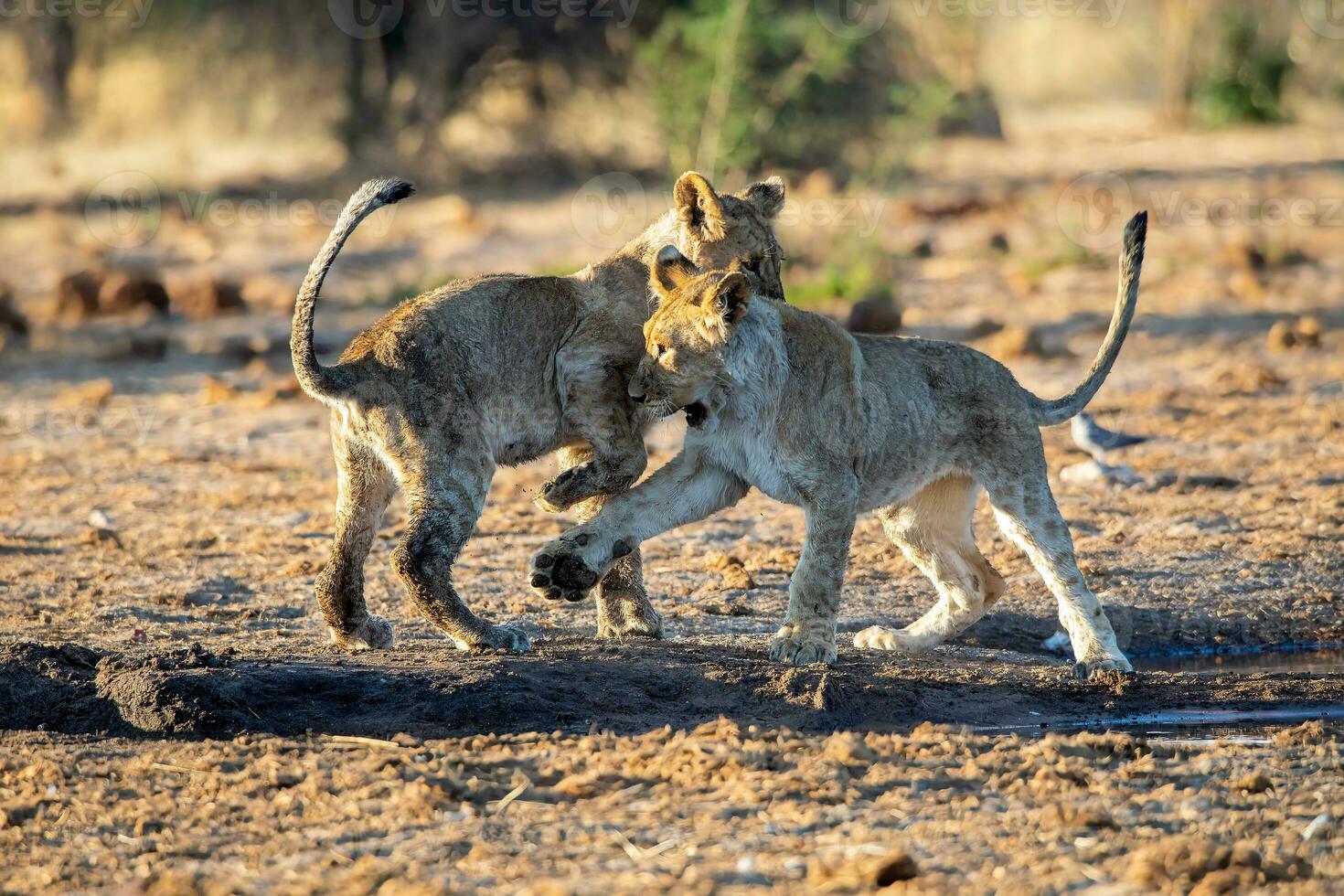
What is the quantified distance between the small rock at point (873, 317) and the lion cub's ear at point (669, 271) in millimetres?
6445

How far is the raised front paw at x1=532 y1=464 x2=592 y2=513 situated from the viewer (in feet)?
19.7

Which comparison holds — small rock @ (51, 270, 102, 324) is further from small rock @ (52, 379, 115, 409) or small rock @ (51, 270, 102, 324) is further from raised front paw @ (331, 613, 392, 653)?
raised front paw @ (331, 613, 392, 653)

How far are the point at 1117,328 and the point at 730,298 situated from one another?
1.84m

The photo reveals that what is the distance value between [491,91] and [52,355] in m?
8.34

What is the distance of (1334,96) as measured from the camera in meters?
24.9

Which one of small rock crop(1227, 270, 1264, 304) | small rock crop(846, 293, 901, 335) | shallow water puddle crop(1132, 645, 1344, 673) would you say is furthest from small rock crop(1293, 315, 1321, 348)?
shallow water puddle crop(1132, 645, 1344, 673)

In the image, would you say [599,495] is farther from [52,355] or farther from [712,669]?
[52,355]

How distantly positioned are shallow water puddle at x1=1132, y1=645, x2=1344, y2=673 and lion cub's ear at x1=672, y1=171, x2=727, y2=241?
2383 millimetres

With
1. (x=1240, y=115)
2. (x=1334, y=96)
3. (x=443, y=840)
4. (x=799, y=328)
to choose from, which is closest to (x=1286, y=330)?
(x=799, y=328)

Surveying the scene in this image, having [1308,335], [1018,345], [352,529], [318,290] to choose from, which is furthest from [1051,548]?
[1308,335]

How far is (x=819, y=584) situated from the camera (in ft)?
19.2

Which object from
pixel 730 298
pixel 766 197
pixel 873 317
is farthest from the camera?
pixel 873 317

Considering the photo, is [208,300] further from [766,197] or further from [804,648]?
[804,648]

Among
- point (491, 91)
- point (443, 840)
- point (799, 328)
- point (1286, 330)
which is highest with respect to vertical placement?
point (491, 91)
